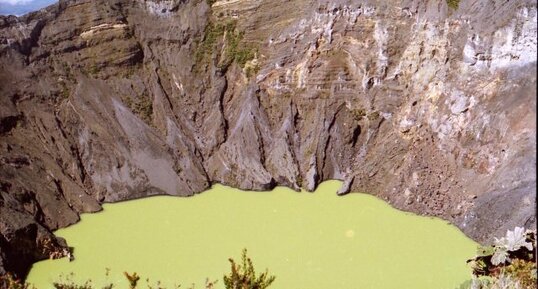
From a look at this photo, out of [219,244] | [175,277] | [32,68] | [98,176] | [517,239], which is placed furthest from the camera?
[32,68]

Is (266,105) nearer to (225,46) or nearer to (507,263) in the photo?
(225,46)

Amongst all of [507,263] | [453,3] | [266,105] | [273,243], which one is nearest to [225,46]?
[266,105]

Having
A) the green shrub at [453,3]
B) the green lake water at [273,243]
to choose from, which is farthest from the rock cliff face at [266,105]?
the green lake water at [273,243]

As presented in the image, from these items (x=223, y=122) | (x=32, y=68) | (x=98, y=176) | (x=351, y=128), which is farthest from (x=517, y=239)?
(x=32, y=68)

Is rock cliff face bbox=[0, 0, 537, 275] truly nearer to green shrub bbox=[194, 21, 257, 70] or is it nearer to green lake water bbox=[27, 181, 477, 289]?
green shrub bbox=[194, 21, 257, 70]

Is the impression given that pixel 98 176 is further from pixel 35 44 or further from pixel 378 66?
pixel 378 66

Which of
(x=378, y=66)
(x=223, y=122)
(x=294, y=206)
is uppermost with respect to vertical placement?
(x=378, y=66)

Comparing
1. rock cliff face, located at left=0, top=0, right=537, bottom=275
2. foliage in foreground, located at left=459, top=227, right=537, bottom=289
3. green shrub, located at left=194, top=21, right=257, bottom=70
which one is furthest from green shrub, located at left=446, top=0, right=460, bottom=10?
foliage in foreground, located at left=459, top=227, right=537, bottom=289
